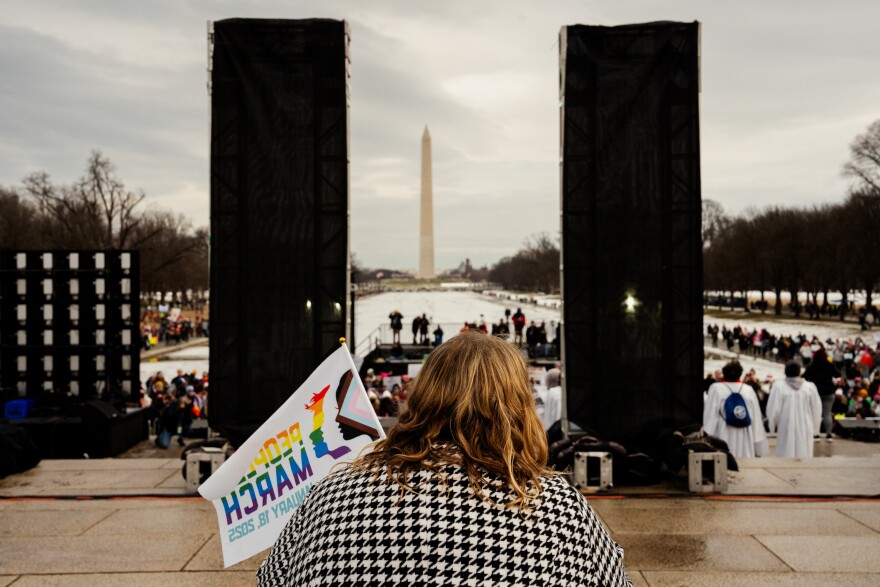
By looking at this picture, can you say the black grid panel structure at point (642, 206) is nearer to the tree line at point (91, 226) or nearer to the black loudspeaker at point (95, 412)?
the black loudspeaker at point (95, 412)

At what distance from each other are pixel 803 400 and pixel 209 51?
970cm

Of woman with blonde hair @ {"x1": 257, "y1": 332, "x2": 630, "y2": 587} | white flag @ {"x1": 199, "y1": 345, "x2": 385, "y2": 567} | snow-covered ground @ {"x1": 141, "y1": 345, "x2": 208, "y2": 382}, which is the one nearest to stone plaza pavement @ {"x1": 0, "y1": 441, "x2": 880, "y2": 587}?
white flag @ {"x1": 199, "y1": 345, "x2": 385, "y2": 567}

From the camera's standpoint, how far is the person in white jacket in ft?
35.0

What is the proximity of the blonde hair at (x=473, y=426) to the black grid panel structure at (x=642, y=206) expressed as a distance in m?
7.46

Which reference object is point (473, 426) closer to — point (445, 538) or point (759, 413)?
point (445, 538)

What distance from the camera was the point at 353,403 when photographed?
3.74m

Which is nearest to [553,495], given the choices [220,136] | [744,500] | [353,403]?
[353,403]

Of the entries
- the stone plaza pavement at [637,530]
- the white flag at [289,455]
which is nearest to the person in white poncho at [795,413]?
the stone plaza pavement at [637,530]

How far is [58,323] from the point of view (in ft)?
45.9

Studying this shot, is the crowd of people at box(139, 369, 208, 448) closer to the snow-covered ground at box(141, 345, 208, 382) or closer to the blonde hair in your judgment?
the snow-covered ground at box(141, 345, 208, 382)

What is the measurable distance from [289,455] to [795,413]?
31.6 ft

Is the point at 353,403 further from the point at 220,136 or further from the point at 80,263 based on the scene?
the point at 80,263


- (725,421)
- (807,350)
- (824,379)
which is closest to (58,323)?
(725,421)

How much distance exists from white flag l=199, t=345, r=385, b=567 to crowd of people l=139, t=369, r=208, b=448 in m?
Result: 11.0
